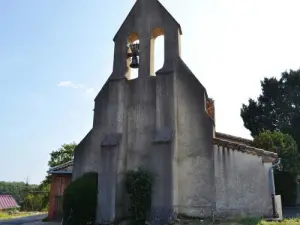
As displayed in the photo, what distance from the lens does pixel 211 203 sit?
10.0 metres

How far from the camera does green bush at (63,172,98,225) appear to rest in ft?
33.4

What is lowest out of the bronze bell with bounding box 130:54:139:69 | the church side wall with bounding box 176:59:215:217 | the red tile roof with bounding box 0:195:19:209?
the red tile roof with bounding box 0:195:19:209

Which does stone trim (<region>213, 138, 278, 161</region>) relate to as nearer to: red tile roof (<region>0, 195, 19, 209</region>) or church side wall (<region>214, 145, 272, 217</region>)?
church side wall (<region>214, 145, 272, 217</region>)

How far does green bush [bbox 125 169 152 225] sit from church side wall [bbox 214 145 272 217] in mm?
2485

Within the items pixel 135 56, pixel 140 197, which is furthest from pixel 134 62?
pixel 140 197

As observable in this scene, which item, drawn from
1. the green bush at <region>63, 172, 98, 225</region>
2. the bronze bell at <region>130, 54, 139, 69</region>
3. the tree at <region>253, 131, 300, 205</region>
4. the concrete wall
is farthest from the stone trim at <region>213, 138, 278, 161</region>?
the concrete wall

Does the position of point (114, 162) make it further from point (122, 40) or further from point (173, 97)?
point (122, 40)

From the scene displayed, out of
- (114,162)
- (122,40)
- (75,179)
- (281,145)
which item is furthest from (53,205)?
(281,145)

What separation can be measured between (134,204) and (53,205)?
9.33 m

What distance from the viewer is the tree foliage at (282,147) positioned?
68.7 feet

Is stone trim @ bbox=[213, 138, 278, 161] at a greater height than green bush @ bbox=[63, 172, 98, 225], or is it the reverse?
stone trim @ bbox=[213, 138, 278, 161]

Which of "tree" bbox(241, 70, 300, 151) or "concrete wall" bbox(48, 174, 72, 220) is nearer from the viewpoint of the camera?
"concrete wall" bbox(48, 174, 72, 220)

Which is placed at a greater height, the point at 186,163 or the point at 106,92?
the point at 106,92

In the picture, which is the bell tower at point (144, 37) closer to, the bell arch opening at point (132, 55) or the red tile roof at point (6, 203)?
the bell arch opening at point (132, 55)
